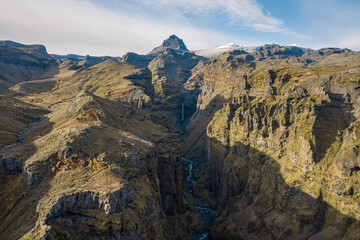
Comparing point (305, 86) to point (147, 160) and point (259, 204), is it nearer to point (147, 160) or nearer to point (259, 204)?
point (259, 204)

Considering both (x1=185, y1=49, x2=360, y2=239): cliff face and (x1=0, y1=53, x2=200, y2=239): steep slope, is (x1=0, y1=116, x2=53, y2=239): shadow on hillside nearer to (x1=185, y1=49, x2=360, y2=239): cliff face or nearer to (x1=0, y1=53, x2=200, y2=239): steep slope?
A: (x1=0, y1=53, x2=200, y2=239): steep slope

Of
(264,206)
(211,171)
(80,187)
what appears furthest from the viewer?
(211,171)

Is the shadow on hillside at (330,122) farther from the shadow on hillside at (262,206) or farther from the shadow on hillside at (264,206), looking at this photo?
the shadow on hillside at (262,206)

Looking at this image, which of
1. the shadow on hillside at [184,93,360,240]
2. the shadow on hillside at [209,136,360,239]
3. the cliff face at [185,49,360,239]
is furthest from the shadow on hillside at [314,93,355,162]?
the shadow on hillside at [209,136,360,239]

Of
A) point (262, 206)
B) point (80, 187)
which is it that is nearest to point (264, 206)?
point (262, 206)

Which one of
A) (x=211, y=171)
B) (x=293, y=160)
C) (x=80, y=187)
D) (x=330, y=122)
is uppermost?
(x=330, y=122)

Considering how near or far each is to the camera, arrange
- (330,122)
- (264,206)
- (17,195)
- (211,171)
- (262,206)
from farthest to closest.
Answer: (211,171) < (262,206) < (264,206) < (330,122) < (17,195)

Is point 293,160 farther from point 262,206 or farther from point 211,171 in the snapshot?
point 211,171

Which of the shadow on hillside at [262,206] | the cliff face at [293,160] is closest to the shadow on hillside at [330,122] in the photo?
the cliff face at [293,160]

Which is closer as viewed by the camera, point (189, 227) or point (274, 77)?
point (189, 227)

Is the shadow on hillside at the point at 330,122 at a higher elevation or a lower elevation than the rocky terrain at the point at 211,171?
higher

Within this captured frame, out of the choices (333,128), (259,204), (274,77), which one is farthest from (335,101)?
(259,204)
